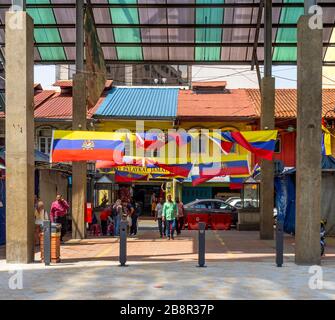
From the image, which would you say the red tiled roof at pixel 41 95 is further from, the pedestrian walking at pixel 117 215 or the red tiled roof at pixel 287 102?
the pedestrian walking at pixel 117 215

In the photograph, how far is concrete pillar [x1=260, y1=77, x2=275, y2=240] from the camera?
22125 mm

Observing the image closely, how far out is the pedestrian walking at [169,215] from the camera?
22047 mm

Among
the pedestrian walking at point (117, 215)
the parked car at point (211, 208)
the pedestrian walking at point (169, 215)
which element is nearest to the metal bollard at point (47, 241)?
the pedestrian walking at point (169, 215)

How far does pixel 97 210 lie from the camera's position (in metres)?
26.6

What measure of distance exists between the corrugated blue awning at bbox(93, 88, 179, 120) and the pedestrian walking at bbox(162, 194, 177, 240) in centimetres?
1793

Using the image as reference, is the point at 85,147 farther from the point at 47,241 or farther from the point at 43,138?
the point at 43,138

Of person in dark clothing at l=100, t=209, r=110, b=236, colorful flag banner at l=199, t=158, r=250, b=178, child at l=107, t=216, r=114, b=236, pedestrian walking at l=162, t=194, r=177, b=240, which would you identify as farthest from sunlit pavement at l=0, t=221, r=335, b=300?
person in dark clothing at l=100, t=209, r=110, b=236

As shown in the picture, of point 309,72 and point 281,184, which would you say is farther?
point 281,184

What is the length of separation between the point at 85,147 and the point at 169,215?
16.2ft

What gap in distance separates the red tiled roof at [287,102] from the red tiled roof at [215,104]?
17.3 inches
